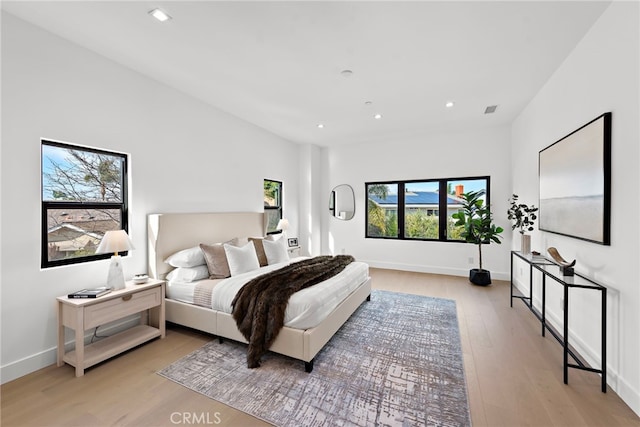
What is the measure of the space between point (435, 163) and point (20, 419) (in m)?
6.20

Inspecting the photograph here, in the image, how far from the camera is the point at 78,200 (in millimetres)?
2615

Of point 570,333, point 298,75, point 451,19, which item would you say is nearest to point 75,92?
point 298,75

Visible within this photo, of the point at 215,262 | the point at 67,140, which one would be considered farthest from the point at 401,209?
the point at 67,140

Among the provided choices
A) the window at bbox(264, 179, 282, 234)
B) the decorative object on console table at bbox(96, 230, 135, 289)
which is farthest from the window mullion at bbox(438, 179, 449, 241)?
the decorative object on console table at bbox(96, 230, 135, 289)

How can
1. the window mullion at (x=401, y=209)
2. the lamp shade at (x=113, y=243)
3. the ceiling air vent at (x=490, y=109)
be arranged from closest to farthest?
1. the lamp shade at (x=113, y=243)
2. the ceiling air vent at (x=490, y=109)
3. the window mullion at (x=401, y=209)

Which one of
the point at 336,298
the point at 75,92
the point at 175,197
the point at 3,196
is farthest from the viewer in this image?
the point at 175,197

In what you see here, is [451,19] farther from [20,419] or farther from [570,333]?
[20,419]

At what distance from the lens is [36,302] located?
2.29 meters

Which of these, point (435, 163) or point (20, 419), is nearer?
point (20, 419)

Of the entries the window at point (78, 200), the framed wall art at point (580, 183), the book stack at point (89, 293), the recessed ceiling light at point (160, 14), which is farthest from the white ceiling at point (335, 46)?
the book stack at point (89, 293)

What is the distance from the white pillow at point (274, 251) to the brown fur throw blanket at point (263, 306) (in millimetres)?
912

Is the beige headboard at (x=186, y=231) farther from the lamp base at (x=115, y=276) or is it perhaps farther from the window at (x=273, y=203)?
the window at (x=273, y=203)

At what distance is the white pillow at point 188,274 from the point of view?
3035mm

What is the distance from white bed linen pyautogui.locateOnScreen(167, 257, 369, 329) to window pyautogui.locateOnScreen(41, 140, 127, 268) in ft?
3.03
